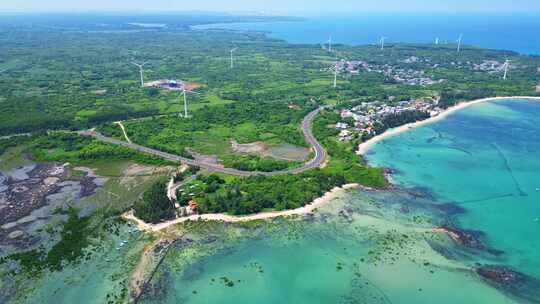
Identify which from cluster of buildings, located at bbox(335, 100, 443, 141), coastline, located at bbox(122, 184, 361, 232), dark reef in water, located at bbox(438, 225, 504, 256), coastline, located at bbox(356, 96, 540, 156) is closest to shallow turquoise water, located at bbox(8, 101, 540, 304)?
dark reef in water, located at bbox(438, 225, 504, 256)

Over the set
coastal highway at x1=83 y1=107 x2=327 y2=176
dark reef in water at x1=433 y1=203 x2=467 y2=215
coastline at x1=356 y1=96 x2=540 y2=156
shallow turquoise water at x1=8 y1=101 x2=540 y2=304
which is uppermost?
coastline at x1=356 y1=96 x2=540 y2=156

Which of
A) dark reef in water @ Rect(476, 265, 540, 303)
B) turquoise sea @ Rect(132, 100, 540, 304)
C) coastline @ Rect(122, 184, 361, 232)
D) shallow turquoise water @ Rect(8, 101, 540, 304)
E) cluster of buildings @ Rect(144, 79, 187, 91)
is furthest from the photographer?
cluster of buildings @ Rect(144, 79, 187, 91)

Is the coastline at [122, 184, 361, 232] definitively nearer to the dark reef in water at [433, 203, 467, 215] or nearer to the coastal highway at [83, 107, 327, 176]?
the coastal highway at [83, 107, 327, 176]

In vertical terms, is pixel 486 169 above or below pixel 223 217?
above

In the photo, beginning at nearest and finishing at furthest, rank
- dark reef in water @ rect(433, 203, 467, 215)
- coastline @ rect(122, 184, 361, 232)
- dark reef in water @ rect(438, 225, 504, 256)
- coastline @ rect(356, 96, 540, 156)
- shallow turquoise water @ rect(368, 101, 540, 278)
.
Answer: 1. dark reef in water @ rect(438, 225, 504, 256)
2. shallow turquoise water @ rect(368, 101, 540, 278)
3. coastline @ rect(122, 184, 361, 232)
4. dark reef in water @ rect(433, 203, 467, 215)
5. coastline @ rect(356, 96, 540, 156)

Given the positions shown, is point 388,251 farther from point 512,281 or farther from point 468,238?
point 512,281

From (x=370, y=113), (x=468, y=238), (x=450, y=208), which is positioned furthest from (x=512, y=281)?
(x=370, y=113)
